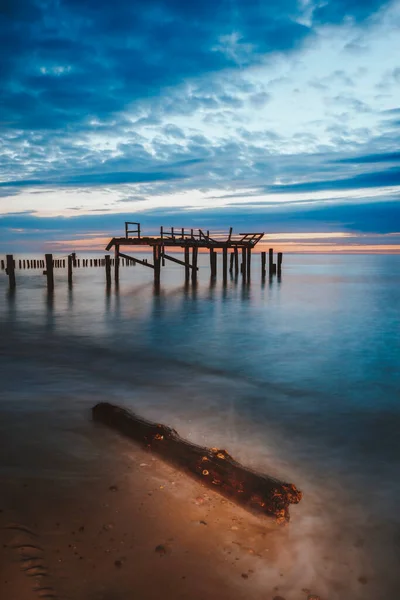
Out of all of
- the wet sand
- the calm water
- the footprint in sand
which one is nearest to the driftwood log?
the wet sand

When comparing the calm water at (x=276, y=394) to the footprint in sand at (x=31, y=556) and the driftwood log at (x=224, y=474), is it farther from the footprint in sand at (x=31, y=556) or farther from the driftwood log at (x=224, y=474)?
the footprint in sand at (x=31, y=556)

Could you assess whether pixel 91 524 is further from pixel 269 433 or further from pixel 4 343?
pixel 4 343

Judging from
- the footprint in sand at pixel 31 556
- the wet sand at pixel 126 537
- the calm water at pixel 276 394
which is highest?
the footprint in sand at pixel 31 556

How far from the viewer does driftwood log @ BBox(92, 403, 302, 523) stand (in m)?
4.00

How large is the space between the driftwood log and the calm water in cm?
25

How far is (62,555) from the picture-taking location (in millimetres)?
3301

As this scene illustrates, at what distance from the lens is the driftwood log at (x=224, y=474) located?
13.1ft

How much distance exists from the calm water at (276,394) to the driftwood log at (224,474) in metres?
0.25

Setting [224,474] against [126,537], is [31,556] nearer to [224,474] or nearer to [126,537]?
[126,537]

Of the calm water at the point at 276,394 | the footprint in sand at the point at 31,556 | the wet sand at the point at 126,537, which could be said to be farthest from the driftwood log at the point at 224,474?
the footprint in sand at the point at 31,556

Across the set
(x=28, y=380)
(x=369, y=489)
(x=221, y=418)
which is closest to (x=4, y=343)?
(x=28, y=380)

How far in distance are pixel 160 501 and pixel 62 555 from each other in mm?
1057

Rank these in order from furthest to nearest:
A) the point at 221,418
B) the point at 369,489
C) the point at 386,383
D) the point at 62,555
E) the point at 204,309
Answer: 1. the point at 204,309
2. the point at 386,383
3. the point at 221,418
4. the point at 369,489
5. the point at 62,555

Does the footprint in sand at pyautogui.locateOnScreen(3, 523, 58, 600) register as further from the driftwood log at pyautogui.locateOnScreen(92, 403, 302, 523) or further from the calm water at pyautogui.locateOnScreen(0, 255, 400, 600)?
the driftwood log at pyautogui.locateOnScreen(92, 403, 302, 523)
